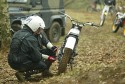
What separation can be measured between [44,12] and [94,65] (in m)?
5.28

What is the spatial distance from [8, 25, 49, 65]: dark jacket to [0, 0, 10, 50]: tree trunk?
13.2 ft

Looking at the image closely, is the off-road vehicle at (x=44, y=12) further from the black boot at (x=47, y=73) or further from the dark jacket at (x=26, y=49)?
the dark jacket at (x=26, y=49)

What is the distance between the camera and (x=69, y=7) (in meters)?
37.0

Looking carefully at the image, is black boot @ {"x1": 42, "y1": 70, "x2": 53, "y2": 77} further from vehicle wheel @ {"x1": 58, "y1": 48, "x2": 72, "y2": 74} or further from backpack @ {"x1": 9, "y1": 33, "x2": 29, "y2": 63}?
backpack @ {"x1": 9, "y1": 33, "x2": 29, "y2": 63}

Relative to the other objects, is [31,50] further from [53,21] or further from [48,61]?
[53,21]

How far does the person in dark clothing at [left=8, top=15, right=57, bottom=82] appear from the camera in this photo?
6980 mm

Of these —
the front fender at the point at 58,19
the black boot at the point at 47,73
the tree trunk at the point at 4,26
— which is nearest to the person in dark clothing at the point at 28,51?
the black boot at the point at 47,73

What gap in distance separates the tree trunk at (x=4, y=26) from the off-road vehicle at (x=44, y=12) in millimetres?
365

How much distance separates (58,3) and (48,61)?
291 inches

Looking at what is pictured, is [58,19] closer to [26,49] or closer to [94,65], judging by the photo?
[94,65]

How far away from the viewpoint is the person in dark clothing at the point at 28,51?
698 centimetres

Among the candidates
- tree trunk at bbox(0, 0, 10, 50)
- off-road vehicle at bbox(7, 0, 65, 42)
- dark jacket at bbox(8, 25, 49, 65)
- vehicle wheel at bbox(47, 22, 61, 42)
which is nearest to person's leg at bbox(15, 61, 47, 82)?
dark jacket at bbox(8, 25, 49, 65)

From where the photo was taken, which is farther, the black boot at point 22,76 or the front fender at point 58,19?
the front fender at point 58,19

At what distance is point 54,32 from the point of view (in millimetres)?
14406
